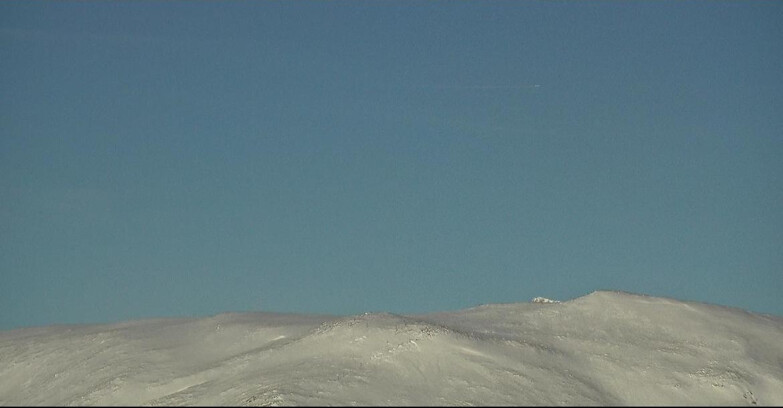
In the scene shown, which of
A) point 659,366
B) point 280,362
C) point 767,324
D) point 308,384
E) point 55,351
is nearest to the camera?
point 308,384

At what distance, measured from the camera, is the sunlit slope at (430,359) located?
19875 millimetres

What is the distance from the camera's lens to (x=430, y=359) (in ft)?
68.8

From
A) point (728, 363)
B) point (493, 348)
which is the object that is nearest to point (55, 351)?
point (493, 348)

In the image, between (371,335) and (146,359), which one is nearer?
(371,335)

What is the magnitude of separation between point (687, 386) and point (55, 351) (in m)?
18.1

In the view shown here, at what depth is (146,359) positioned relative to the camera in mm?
23703

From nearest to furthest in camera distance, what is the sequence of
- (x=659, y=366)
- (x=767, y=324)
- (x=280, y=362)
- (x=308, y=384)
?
(x=308, y=384)
(x=280, y=362)
(x=659, y=366)
(x=767, y=324)

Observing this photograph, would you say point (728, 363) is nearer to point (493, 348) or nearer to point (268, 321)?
point (493, 348)

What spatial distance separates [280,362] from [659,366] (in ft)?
32.9

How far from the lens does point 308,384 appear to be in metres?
19.4

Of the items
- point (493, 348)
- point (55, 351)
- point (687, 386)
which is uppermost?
point (55, 351)

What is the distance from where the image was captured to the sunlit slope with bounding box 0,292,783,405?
19875 millimetres

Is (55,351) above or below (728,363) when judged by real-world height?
above

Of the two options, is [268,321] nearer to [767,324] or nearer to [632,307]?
[632,307]
